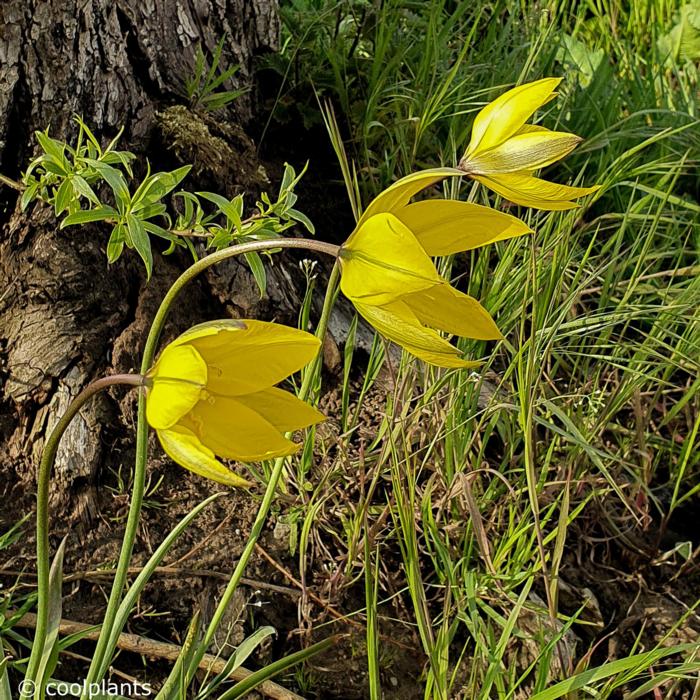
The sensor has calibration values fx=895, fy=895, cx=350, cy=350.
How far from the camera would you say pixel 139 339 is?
64.9 inches

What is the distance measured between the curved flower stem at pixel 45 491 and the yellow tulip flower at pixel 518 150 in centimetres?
40

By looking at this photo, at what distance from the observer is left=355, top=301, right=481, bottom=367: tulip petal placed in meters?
0.84

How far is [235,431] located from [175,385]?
0.10 m

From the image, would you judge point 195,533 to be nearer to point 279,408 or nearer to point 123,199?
point 123,199

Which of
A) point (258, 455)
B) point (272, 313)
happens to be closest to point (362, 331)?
point (272, 313)

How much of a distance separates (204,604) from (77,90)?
913 mm

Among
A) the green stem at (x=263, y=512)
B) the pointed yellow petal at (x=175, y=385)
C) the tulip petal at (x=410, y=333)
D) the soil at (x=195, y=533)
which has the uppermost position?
the tulip petal at (x=410, y=333)

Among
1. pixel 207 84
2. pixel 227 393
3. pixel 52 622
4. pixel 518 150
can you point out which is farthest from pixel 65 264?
pixel 518 150

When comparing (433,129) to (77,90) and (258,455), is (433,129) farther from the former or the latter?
(258,455)

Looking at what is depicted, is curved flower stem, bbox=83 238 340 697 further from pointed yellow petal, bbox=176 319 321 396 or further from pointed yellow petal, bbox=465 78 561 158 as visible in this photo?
pointed yellow petal, bbox=465 78 561 158

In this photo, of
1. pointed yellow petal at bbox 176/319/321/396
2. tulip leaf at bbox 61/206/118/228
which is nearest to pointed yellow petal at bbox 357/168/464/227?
pointed yellow petal at bbox 176/319/321/396

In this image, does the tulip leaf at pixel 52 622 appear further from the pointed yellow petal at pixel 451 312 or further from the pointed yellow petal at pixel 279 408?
the pointed yellow petal at pixel 451 312

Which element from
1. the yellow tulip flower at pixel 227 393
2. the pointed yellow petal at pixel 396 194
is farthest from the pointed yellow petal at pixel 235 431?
the pointed yellow petal at pixel 396 194

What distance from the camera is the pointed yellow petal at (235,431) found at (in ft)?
2.67
